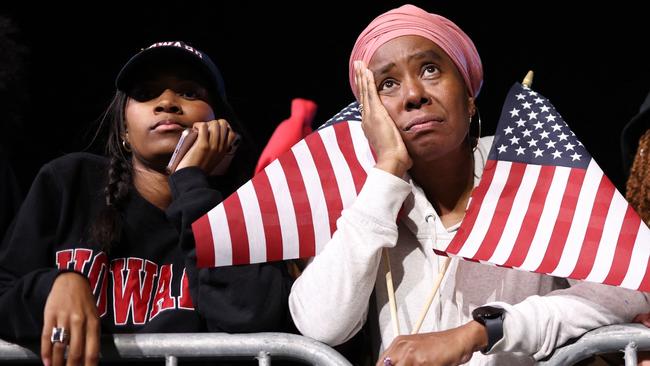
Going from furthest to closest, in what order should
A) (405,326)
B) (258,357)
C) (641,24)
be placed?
(641,24), (405,326), (258,357)

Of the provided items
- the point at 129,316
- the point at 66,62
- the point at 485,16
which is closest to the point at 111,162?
the point at 129,316

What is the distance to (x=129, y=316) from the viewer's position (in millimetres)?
2684

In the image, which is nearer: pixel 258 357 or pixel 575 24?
pixel 258 357

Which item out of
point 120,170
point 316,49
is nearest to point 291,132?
point 316,49

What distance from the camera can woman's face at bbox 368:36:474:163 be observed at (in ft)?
8.78

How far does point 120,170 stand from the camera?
2.93 meters

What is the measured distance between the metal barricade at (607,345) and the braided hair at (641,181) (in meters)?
0.70

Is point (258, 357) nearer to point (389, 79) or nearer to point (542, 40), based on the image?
point (389, 79)

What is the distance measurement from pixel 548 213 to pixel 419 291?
39 centimetres

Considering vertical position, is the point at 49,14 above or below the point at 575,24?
above

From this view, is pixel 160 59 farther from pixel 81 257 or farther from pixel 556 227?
pixel 556 227

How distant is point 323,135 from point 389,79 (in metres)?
0.25

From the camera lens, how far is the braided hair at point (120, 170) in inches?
108

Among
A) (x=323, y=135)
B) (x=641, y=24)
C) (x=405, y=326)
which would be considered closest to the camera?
(x=405, y=326)
